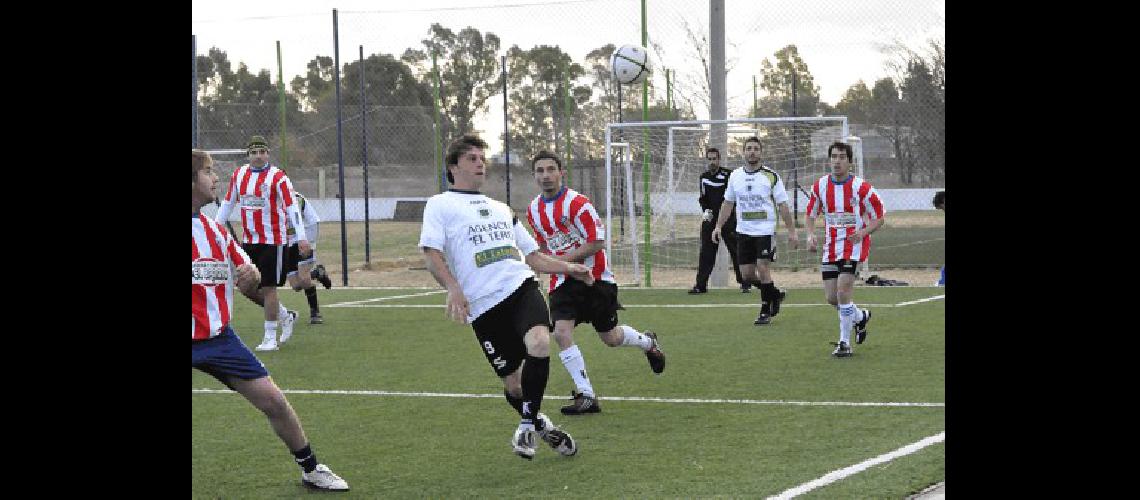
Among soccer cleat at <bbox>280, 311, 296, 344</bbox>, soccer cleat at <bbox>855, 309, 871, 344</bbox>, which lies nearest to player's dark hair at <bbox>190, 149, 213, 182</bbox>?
soccer cleat at <bbox>855, 309, 871, 344</bbox>

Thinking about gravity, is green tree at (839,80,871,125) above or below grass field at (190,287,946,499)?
above

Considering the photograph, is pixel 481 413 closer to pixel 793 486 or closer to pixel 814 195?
pixel 793 486

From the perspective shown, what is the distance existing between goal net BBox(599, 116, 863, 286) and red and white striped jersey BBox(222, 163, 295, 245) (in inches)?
304

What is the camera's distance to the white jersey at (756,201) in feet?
46.8

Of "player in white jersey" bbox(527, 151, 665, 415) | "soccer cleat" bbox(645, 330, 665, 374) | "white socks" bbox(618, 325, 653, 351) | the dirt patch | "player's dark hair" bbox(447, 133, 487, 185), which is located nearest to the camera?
"player's dark hair" bbox(447, 133, 487, 185)

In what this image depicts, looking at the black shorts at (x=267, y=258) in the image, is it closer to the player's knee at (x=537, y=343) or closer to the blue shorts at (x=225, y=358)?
the player's knee at (x=537, y=343)

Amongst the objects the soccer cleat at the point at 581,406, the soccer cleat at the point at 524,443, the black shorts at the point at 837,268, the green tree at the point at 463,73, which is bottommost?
the soccer cleat at the point at 581,406

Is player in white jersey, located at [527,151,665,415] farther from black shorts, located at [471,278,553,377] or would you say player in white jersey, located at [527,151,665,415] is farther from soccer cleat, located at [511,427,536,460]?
soccer cleat, located at [511,427,536,460]

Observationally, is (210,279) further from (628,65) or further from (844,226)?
(628,65)

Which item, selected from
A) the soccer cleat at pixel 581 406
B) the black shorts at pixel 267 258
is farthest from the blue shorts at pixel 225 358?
the black shorts at pixel 267 258

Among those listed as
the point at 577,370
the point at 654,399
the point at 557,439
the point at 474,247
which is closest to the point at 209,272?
the point at 474,247

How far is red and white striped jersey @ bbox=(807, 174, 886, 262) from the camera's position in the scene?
1098cm

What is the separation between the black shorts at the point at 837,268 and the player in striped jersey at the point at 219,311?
19.9 feet
